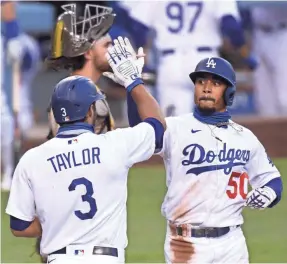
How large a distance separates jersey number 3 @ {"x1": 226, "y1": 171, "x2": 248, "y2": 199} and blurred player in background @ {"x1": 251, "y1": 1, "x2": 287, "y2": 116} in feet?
22.2

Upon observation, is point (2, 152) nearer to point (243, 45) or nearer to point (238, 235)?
point (243, 45)

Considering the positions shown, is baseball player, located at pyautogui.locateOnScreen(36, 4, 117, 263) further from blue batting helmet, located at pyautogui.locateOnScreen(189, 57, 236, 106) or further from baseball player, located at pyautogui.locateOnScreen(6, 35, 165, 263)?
baseball player, located at pyautogui.locateOnScreen(6, 35, 165, 263)

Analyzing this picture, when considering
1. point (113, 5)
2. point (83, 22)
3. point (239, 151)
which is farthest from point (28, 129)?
point (239, 151)

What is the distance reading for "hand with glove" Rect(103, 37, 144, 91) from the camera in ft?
18.9

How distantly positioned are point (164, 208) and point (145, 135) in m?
0.97

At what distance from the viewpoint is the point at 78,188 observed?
5379mm

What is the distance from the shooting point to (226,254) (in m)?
6.27

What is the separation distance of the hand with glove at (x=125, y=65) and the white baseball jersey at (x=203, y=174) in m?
0.60

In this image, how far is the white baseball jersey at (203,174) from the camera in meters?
6.28

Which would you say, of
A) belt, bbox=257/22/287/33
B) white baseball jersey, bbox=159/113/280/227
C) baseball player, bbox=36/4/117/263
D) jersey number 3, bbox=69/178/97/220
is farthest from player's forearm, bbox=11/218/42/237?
belt, bbox=257/22/287/33

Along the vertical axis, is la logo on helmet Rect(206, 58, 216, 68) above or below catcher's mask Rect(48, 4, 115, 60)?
below

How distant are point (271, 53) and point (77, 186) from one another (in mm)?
8019

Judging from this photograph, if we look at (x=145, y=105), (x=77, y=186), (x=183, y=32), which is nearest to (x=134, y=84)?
(x=145, y=105)

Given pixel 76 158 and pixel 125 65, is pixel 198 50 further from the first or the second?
pixel 76 158
